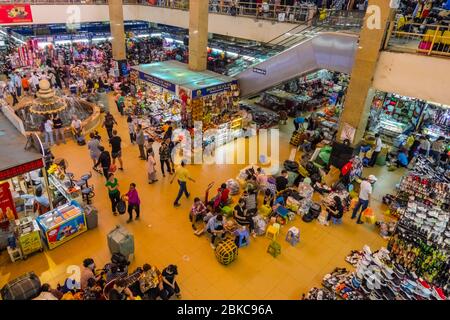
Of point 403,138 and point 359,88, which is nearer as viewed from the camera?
point 359,88

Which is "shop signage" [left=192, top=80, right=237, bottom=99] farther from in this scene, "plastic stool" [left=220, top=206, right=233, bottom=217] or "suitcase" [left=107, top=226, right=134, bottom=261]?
"suitcase" [left=107, top=226, right=134, bottom=261]

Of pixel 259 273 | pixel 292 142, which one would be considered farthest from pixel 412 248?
pixel 292 142

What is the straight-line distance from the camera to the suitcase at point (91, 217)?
8348mm

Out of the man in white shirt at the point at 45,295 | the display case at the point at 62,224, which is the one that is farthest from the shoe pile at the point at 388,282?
the display case at the point at 62,224

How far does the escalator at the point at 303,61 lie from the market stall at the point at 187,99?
0.91m

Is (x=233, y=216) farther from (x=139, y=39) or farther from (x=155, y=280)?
(x=139, y=39)

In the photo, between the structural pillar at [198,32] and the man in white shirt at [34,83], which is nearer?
the structural pillar at [198,32]

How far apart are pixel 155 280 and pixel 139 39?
24385 millimetres

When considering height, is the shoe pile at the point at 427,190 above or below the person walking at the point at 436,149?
above

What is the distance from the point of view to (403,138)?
45.6ft

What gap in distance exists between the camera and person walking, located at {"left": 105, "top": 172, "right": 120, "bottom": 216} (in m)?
8.59

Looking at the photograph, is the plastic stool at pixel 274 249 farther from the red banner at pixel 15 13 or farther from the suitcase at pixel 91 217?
the red banner at pixel 15 13

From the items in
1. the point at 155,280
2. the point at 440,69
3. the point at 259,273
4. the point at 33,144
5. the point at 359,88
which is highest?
the point at 440,69

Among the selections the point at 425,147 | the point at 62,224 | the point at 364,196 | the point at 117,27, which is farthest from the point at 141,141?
the point at 117,27
